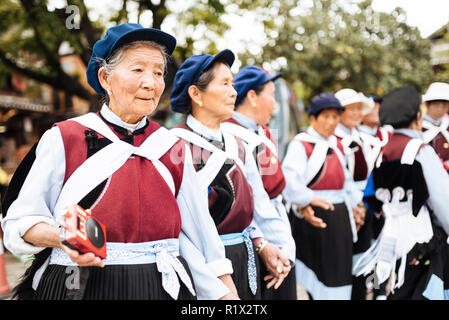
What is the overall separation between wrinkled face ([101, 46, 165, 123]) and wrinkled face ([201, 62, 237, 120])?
0.74 meters

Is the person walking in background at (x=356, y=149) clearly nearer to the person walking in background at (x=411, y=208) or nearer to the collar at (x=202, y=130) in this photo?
the person walking in background at (x=411, y=208)

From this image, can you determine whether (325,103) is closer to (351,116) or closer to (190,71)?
(351,116)

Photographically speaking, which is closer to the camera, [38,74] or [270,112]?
[270,112]

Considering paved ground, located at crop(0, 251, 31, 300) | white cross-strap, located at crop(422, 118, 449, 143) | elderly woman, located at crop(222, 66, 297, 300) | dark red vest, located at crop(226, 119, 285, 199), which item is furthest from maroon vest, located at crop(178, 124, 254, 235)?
paved ground, located at crop(0, 251, 31, 300)

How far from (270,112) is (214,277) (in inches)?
71.9

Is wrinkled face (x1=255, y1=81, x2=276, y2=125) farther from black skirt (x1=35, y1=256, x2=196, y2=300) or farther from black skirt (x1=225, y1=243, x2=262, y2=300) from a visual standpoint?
black skirt (x1=35, y1=256, x2=196, y2=300)

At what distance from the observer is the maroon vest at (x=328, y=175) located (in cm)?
417

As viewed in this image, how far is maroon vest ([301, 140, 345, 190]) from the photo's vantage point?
4172 millimetres

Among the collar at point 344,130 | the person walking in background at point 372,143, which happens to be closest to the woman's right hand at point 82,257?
the person walking in background at point 372,143

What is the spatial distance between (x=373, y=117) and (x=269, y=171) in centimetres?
373

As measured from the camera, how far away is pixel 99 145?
5.27 ft

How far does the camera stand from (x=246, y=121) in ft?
10.6

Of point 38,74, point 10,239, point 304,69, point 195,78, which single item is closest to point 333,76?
point 304,69

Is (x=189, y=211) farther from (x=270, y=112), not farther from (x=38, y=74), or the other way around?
(x=38, y=74)
